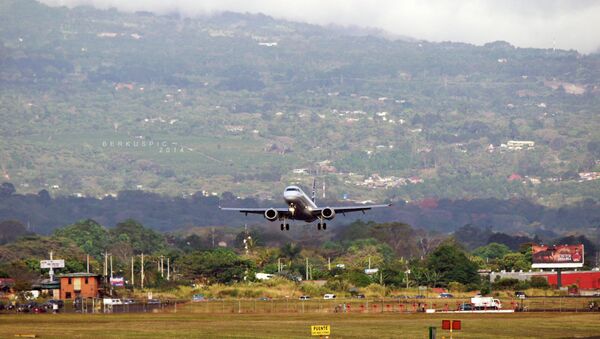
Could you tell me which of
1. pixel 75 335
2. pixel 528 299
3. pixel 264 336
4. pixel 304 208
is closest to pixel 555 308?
pixel 528 299

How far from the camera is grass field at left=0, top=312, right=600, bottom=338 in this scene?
104 m

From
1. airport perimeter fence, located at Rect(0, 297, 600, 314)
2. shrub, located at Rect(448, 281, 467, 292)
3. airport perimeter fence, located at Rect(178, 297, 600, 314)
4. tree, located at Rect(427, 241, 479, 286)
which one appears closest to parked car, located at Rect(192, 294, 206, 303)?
airport perimeter fence, located at Rect(0, 297, 600, 314)

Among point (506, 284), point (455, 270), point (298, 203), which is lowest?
point (506, 284)

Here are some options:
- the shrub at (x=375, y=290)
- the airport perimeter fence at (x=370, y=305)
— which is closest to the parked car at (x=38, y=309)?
the airport perimeter fence at (x=370, y=305)

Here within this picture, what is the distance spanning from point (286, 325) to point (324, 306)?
34370 millimetres

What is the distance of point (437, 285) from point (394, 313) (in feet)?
197

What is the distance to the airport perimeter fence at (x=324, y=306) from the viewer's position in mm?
140500

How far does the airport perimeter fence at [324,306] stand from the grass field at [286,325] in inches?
353

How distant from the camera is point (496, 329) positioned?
11000 cm

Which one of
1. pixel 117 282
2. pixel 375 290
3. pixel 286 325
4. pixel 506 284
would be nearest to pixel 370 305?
pixel 375 290

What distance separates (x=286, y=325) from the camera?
114625 mm

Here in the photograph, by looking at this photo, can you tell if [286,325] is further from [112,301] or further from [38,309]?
[112,301]

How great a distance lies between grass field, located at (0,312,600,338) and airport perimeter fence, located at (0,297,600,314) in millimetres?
8966

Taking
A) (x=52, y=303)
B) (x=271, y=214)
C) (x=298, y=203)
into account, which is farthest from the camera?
(x=52, y=303)
